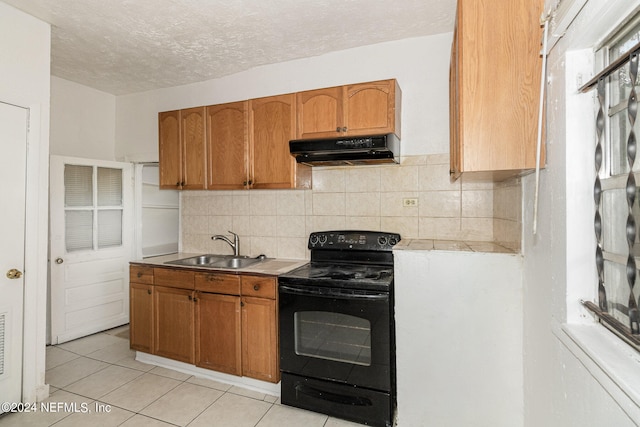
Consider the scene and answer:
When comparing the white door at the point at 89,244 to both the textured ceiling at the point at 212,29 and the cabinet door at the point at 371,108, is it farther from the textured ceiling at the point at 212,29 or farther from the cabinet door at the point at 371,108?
the cabinet door at the point at 371,108

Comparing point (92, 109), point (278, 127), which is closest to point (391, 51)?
point (278, 127)

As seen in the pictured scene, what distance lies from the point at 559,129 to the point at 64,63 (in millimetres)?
3810

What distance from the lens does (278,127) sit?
2.65 meters

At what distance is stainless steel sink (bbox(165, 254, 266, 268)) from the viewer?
295cm

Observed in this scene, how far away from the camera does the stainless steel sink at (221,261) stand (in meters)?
2.95

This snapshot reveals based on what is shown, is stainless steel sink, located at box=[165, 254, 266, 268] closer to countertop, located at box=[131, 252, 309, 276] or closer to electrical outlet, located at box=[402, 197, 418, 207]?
countertop, located at box=[131, 252, 309, 276]

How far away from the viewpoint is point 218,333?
2.47 m

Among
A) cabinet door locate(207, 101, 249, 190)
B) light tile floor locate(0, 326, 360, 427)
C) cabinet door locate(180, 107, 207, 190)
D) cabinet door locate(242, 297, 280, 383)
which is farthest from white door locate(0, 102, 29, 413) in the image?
cabinet door locate(242, 297, 280, 383)

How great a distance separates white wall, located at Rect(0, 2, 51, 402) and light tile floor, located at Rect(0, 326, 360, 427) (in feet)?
Result: 0.83

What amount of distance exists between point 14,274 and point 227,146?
1.70 metres

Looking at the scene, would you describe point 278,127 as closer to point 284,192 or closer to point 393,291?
point 284,192

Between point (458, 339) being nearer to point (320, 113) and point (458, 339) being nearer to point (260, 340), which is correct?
point (260, 340)

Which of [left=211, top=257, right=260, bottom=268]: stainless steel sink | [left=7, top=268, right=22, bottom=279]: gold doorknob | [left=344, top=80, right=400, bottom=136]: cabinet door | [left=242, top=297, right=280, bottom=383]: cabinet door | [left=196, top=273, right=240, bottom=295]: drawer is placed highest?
[left=344, top=80, right=400, bottom=136]: cabinet door

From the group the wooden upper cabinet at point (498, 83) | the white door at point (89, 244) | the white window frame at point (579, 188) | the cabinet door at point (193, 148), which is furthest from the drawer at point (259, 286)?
the white door at point (89, 244)
